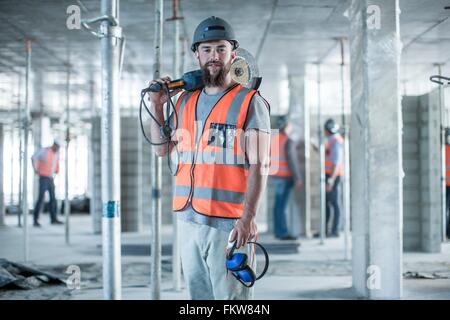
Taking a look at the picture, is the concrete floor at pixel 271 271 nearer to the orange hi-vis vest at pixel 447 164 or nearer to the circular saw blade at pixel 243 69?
the orange hi-vis vest at pixel 447 164

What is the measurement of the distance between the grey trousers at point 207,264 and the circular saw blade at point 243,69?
57 cm

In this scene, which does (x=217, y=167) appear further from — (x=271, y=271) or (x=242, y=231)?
(x=271, y=271)

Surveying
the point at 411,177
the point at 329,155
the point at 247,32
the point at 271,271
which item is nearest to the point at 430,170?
the point at 411,177

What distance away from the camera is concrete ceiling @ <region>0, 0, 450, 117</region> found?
4.67 metres

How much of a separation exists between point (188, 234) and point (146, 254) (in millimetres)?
3935

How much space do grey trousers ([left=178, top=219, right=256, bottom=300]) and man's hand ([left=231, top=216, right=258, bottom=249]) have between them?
0.15ft

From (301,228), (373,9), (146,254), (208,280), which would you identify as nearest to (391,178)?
(373,9)

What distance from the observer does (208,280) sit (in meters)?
1.99

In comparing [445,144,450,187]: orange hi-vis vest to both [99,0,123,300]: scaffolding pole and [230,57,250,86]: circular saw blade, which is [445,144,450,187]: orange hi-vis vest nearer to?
[230,57,250,86]: circular saw blade

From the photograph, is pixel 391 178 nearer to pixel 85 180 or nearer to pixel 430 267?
pixel 430 267

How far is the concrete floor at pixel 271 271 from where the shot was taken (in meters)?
3.80

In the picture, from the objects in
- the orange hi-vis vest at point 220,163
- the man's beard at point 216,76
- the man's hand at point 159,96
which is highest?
the man's beard at point 216,76

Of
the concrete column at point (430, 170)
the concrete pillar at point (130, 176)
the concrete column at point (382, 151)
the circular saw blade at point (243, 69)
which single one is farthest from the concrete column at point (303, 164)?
the circular saw blade at point (243, 69)

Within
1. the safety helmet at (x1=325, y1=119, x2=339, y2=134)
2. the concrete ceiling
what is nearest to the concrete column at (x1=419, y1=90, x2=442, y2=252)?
the concrete ceiling
